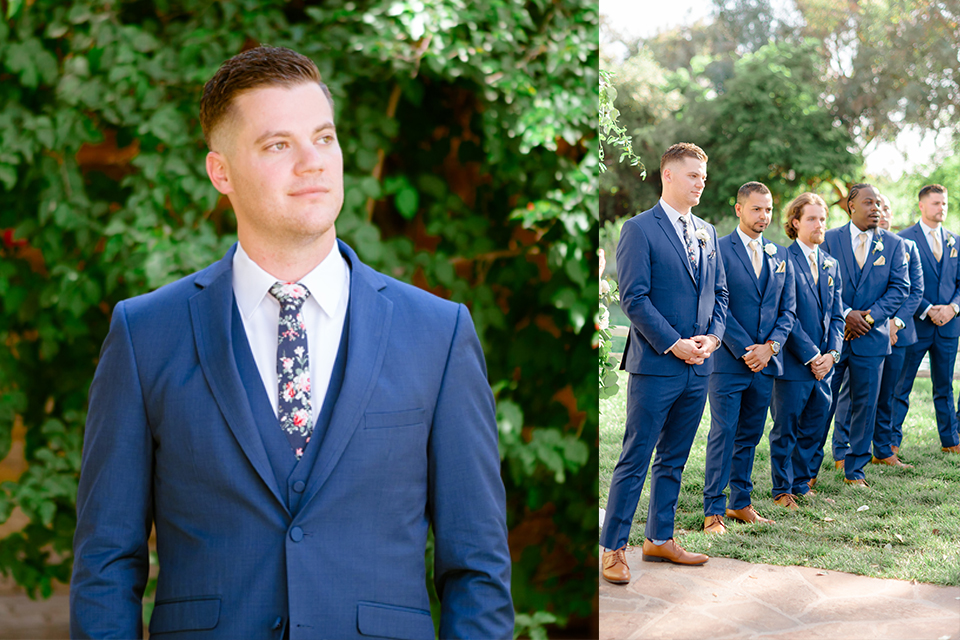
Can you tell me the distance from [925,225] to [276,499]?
5.33 meters

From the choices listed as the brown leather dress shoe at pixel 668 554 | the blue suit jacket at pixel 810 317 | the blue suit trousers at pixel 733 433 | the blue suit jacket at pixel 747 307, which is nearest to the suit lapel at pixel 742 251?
the blue suit jacket at pixel 747 307

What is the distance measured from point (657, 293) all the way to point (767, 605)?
142 centimetres

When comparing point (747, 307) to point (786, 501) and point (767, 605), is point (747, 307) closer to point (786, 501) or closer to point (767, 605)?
point (786, 501)

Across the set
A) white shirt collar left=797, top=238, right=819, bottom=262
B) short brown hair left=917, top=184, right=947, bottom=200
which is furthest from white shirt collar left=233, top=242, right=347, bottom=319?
short brown hair left=917, top=184, right=947, bottom=200

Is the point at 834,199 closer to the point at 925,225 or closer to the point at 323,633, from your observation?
the point at 925,225

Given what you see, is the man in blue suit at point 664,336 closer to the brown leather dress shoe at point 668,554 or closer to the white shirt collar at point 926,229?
the brown leather dress shoe at point 668,554

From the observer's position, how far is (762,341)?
4430 mm

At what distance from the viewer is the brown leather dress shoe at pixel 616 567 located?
3695 mm

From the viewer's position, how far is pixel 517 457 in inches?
99.7

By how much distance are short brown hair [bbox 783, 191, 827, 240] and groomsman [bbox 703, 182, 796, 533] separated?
1.49 feet

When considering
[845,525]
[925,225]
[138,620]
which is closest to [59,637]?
[138,620]

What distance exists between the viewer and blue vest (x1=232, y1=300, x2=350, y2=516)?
5.04 feet

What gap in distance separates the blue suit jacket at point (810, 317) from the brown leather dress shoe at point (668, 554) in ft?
4.59

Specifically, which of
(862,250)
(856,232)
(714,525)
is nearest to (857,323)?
(862,250)
